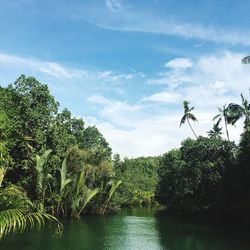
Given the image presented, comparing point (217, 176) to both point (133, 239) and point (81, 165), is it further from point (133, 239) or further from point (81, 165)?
point (133, 239)

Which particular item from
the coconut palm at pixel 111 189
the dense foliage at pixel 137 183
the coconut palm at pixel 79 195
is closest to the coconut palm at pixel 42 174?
the coconut palm at pixel 79 195

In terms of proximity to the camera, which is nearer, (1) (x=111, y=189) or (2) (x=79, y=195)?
(2) (x=79, y=195)

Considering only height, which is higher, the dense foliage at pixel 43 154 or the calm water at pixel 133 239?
the dense foliage at pixel 43 154

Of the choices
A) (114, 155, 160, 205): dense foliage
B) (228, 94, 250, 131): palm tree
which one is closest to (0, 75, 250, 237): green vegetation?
(228, 94, 250, 131): palm tree

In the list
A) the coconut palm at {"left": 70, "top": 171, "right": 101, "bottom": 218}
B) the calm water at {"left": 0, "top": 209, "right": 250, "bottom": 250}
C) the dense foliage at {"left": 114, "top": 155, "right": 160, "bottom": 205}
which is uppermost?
the dense foliage at {"left": 114, "top": 155, "right": 160, "bottom": 205}

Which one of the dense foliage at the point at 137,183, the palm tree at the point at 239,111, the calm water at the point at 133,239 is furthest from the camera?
the dense foliage at the point at 137,183

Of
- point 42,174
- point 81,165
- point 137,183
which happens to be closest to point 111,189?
point 81,165

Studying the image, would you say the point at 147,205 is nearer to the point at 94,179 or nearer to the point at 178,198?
the point at 178,198

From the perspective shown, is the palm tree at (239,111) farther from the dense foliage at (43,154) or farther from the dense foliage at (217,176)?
the dense foliage at (43,154)

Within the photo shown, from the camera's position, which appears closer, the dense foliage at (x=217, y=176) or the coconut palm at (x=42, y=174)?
the coconut palm at (x=42, y=174)

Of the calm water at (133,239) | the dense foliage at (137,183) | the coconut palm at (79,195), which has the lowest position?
the calm water at (133,239)

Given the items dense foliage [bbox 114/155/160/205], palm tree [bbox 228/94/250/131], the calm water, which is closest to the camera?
the calm water

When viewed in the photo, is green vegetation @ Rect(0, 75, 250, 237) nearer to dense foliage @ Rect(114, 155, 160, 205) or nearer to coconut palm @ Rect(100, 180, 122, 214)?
coconut palm @ Rect(100, 180, 122, 214)

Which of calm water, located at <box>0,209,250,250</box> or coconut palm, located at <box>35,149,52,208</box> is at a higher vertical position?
coconut palm, located at <box>35,149,52,208</box>
